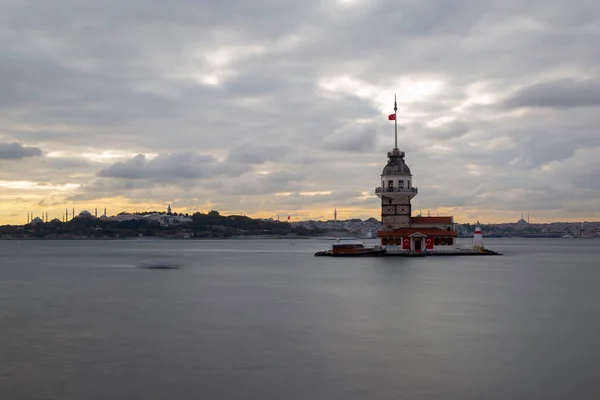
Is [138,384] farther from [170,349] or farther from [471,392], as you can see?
[471,392]

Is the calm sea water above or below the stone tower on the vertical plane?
below

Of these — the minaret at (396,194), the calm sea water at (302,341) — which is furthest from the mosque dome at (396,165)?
the calm sea water at (302,341)

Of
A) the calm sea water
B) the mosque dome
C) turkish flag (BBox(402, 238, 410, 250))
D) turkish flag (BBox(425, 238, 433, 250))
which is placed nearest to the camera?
the calm sea water

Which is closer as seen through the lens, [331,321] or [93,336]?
[93,336]

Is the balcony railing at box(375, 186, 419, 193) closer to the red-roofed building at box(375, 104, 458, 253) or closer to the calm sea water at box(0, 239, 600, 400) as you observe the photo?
the red-roofed building at box(375, 104, 458, 253)

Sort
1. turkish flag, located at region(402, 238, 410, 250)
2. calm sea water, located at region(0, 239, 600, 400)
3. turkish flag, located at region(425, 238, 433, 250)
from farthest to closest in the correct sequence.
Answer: turkish flag, located at region(425, 238, 433, 250), turkish flag, located at region(402, 238, 410, 250), calm sea water, located at region(0, 239, 600, 400)

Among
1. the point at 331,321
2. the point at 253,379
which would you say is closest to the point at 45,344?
the point at 253,379

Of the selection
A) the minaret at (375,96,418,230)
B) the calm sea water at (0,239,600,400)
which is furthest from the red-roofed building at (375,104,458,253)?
the calm sea water at (0,239,600,400)
